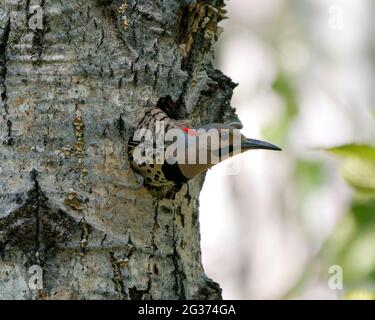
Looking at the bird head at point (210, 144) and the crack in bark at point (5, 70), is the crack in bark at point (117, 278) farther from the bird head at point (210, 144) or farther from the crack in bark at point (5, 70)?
the crack in bark at point (5, 70)

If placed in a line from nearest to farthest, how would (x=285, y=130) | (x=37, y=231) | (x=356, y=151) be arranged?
1. (x=356, y=151)
2. (x=37, y=231)
3. (x=285, y=130)

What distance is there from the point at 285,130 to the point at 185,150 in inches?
125

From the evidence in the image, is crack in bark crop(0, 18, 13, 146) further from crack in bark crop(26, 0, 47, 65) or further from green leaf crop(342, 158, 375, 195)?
green leaf crop(342, 158, 375, 195)

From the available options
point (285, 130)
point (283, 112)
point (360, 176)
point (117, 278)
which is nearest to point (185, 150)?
point (117, 278)

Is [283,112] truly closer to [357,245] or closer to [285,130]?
[285,130]

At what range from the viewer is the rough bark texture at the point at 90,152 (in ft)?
9.36

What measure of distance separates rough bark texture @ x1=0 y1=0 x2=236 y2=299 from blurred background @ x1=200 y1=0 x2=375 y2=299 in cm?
277

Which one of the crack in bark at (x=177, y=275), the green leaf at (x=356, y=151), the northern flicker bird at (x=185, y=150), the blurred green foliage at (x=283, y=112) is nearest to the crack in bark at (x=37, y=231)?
the northern flicker bird at (x=185, y=150)

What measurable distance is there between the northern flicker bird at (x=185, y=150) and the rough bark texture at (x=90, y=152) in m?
0.04

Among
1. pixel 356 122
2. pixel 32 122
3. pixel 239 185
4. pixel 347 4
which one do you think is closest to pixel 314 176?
pixel 356 122

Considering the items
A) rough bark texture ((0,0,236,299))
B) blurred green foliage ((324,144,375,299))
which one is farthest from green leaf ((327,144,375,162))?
rough bark texture ((0,0,236,299))

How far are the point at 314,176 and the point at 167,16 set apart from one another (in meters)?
2.95

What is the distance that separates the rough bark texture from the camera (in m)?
2.85

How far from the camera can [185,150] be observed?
10.4 feet
